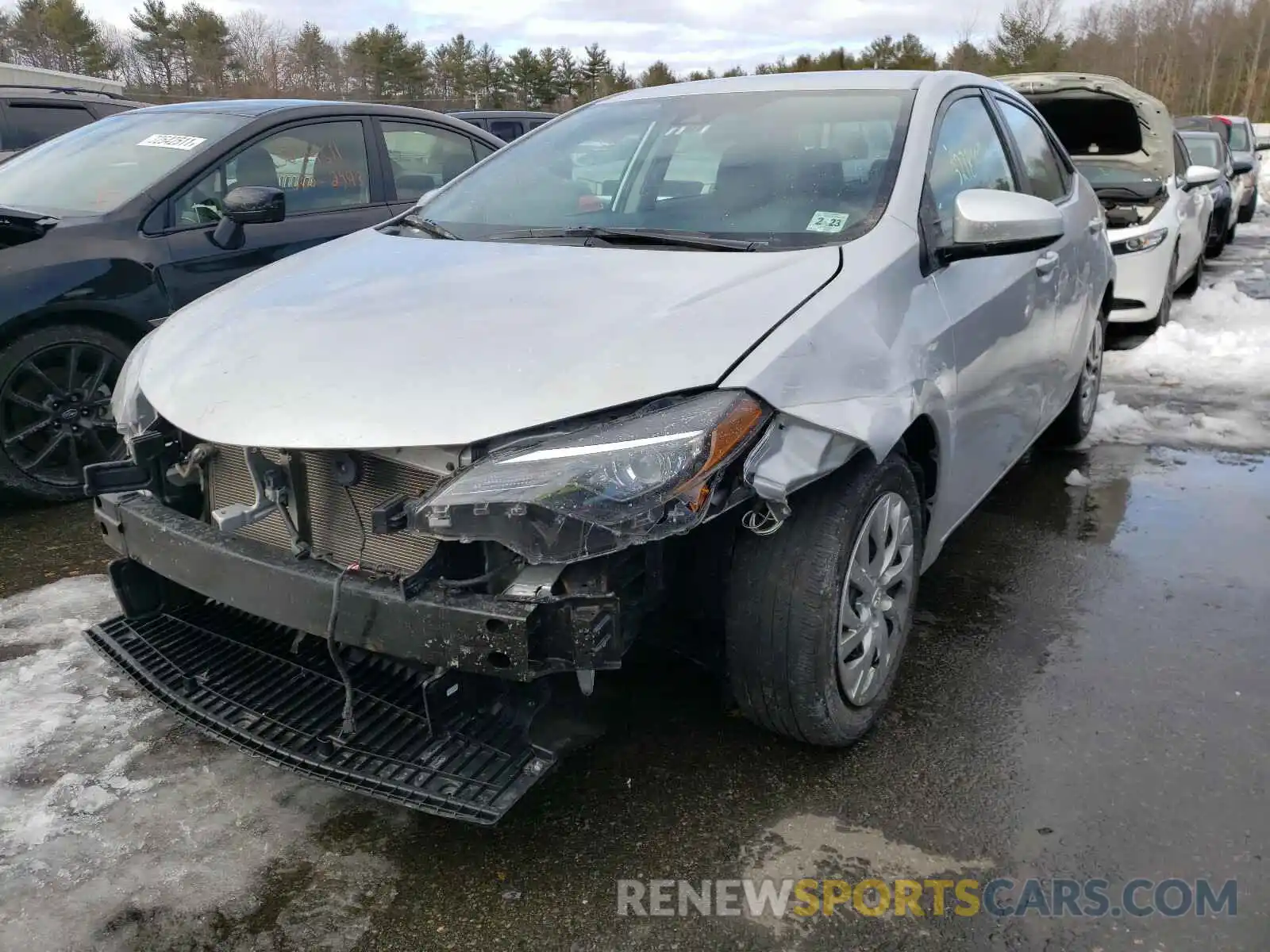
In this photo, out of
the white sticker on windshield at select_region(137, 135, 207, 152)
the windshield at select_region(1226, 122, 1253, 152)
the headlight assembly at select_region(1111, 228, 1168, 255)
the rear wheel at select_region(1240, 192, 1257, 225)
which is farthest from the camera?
the rear wheel at select_region(1240, 192, 1257, 225)

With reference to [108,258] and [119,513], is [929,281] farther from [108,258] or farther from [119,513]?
[108,258]

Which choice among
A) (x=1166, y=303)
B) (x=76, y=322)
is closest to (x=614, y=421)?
(x=76, y=322)

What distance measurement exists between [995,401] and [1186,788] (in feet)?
4.16

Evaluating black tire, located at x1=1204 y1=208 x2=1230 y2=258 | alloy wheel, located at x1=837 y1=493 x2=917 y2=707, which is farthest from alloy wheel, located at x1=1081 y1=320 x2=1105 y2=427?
black tire, located at x1=1204 y1=208 x2=1230 y2=258

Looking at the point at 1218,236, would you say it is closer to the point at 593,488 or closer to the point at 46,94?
the point at 46,94

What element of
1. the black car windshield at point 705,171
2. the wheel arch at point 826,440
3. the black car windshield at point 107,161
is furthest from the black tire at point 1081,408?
the black car windshield at point 107,161

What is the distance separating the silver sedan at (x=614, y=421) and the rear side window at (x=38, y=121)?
5.74 metres

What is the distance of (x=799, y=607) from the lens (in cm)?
223

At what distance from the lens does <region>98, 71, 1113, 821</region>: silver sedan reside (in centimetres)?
196

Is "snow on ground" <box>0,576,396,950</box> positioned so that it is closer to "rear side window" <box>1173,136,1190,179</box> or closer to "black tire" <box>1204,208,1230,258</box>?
"rear side window" <box>1173,136,1190,179</box>

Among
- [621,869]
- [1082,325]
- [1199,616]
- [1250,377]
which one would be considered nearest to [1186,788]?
[1199,616]

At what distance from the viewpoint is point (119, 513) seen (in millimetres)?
2486

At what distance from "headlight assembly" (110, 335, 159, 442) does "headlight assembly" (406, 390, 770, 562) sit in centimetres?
100

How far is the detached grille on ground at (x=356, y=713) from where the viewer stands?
2.03 meters
